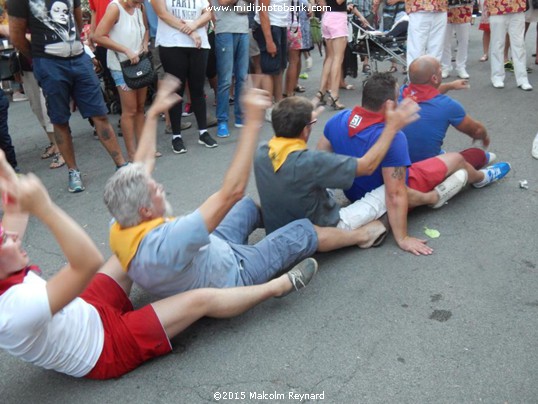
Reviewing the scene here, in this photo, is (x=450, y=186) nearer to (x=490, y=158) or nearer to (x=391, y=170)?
(x=391, y=170)

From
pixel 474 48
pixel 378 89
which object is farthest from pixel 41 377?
pixel 474 48

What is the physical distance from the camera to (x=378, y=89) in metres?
3.13

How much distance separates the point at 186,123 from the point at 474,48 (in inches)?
232

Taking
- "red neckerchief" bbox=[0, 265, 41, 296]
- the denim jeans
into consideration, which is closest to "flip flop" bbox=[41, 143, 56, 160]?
the denim jeans

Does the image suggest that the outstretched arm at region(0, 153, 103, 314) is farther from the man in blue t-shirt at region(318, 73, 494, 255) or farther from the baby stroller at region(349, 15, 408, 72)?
the baby stroller at region(349, 15, 408, 72)

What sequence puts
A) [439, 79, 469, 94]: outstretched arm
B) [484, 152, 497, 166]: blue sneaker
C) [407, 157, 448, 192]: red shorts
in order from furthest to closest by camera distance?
[484, 152, 497, 166]: blue sneaker
[439, 79, 469, 94]: outstretched arm
[407, 157, 448, 192]: red shorts

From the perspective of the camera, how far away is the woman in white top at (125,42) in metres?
4.55

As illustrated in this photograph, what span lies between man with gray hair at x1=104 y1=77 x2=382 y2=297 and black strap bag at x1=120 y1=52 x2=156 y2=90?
243cm

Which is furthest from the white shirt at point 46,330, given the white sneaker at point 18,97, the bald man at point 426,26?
the white sneaker at point 18,97

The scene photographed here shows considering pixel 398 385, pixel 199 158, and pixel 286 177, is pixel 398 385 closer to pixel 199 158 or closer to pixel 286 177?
pixel 286 177

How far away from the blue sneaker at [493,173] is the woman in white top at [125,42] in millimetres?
3045

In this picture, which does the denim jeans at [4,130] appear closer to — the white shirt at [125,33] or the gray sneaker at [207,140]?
the white shirt at [125,33]

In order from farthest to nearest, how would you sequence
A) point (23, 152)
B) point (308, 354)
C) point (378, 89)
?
1. point (23, 152)
2. point (378, 89)
3. point (308, 354)

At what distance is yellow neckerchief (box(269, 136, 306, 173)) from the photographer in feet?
9.52
